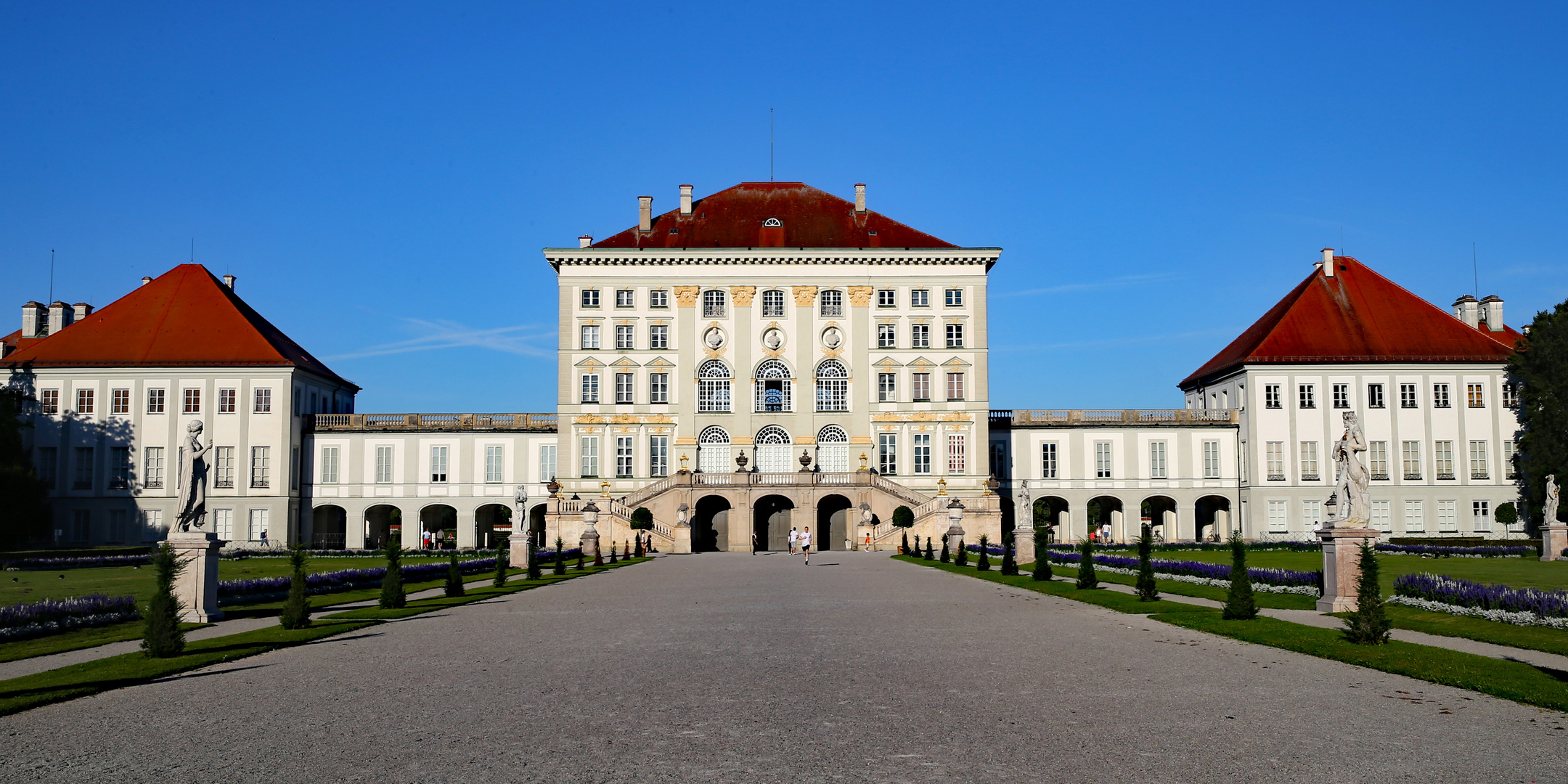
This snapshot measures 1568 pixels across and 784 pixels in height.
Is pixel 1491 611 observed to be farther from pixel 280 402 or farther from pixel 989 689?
pixel 280 402

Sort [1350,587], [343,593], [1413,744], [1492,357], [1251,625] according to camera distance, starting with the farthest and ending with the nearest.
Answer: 1. [1492,357]
2. [343,593]
3. [1350,587]
4. [1251,625]
5. [1413,744]

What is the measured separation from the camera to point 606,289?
6194 cm

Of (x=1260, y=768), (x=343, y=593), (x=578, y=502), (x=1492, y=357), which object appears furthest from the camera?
(x=1492, y=357)

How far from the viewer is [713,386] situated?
6188cm

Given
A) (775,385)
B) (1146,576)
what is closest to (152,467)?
(775,385)

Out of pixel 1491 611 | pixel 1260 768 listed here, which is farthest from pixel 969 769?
pixel 1491 611

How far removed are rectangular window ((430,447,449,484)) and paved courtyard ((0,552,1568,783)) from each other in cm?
4779

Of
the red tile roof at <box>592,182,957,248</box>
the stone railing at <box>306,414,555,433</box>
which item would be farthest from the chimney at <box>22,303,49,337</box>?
the red tile roof at <box>592,182,957,248</box>

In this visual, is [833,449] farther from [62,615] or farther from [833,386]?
[62,615]

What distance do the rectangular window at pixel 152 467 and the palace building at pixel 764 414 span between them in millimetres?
109

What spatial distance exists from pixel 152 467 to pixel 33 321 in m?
15.7

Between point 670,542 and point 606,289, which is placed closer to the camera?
point 670,542

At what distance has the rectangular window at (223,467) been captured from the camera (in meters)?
60.4

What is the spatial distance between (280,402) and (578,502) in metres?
18.0
